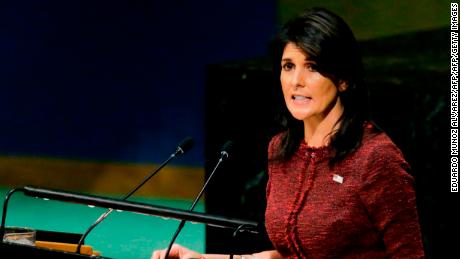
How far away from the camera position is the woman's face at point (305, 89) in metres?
1.94

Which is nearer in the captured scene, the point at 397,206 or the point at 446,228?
the point at 397,206

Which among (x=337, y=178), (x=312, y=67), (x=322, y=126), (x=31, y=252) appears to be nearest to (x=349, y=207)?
(x=337, y=178)

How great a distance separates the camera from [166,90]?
6.69 meters

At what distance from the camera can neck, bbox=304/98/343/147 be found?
6.49 feet

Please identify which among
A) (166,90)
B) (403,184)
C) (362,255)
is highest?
(166,90)

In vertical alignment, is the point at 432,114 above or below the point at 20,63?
below

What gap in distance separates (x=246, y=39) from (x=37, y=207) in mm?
1997

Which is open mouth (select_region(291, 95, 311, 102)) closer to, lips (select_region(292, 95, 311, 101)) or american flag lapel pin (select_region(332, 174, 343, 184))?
lips (select_region(292, 95, 311, 101))

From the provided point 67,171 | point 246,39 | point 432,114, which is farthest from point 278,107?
point 67,171

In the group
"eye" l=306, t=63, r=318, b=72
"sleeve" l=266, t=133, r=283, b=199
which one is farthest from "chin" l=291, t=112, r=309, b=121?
"sleeve" l=266, t=133, r=283, b=199

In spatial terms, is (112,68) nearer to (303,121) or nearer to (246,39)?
(246,39)

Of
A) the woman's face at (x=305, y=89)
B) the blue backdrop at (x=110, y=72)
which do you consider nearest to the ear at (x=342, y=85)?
the woman's face at (x=305, y=89)

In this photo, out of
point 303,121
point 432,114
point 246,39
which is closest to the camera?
point 303,121

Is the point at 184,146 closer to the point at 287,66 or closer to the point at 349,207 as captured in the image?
the point at 287,66
